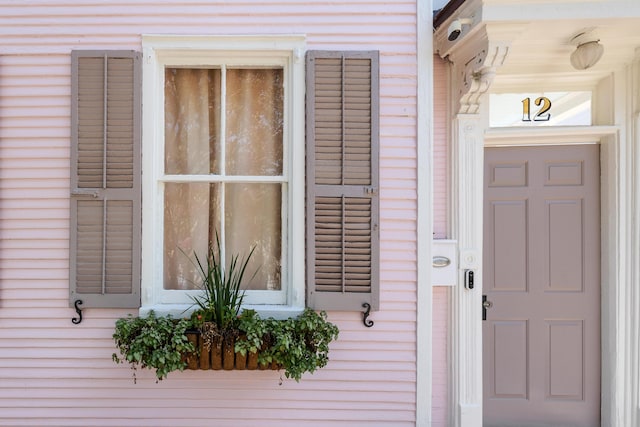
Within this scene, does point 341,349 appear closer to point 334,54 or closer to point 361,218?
point 361,218

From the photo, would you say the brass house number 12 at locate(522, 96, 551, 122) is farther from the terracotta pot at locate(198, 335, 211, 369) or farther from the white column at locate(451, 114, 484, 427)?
the terracotta pot at locate(198, 335, 211, 369)

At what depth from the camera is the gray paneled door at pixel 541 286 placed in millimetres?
2994

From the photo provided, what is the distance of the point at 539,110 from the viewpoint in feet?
9.90

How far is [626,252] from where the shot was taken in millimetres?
2852

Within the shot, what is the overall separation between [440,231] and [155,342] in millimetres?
1872

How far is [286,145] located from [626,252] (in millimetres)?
2345

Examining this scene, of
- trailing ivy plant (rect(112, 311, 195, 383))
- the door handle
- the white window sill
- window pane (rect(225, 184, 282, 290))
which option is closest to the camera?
trailing ivy plant (rect(112, 311, 195, 383))

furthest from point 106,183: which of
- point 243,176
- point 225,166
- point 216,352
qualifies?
point 216,352

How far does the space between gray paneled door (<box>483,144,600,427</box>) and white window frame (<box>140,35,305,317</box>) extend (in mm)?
1354

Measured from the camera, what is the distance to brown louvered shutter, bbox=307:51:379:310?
2600 millimetres

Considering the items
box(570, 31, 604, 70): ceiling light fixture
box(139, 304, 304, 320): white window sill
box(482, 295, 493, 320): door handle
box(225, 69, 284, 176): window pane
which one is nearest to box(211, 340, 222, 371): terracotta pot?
box(139, 304, 304, 320): white window sill

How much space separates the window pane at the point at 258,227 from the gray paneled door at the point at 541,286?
146 cm

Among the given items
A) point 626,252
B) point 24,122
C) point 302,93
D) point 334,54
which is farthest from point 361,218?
point 24,122

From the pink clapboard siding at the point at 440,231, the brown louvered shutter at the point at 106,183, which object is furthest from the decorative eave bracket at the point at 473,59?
the brown louvered shutter at the point at 106,183
